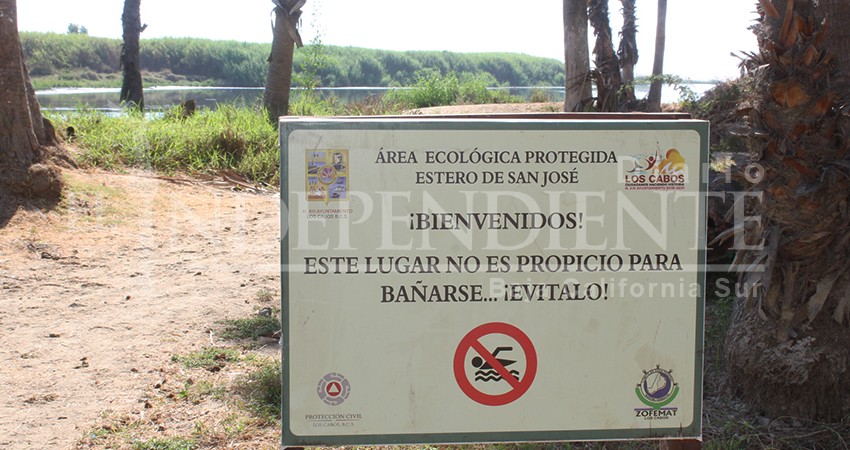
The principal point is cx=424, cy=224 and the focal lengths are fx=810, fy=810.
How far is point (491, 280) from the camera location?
2908 mm

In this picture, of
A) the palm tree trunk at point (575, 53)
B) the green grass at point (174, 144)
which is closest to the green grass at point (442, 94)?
the green grass at point (174, 144)

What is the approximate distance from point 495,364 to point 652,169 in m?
0.90

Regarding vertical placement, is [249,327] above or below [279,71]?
below

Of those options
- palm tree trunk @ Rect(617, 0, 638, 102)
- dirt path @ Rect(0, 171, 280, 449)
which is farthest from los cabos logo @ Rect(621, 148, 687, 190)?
palm tree trunk @ Rect(617, 0, 638, 102)

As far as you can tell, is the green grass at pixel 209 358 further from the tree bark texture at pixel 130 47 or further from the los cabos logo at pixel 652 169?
the tree bark texture at pixel 130 47

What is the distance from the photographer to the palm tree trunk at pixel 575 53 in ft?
32.9

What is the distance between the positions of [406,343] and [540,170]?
30.8 inches

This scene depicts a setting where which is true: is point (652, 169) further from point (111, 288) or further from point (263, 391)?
point (111, 288)

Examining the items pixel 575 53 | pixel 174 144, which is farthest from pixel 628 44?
pixel 174 144

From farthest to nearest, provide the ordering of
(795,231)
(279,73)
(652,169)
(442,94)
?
(442,94) < (279,73) < (795,231) < (652,169)

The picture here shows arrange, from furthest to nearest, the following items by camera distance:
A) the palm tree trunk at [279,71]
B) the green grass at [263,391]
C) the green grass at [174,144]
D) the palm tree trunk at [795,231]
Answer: the palm tree trunk at [279,71] < the green grass at [174,144] < the green grass at [263,391] < the palm tree trunk at [795,231]

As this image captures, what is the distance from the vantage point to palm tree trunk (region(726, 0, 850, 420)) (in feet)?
12.2

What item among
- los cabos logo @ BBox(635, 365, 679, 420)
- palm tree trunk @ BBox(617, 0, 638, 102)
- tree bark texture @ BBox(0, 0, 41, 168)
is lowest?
los cabos logo @ BBox(635, 365, 679, 420)

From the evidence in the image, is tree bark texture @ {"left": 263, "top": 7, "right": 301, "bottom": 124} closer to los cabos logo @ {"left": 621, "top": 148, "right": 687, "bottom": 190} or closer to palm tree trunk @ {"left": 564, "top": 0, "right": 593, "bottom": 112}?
palm tree trunk @ {"left": 564, "top": 0, "right": 593, "bottom": 112}
